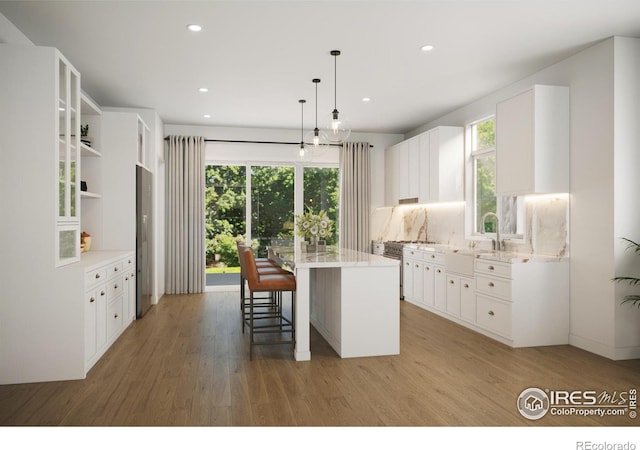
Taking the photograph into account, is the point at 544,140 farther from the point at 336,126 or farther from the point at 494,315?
the point at 336,126

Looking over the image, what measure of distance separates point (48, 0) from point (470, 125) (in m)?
4.84

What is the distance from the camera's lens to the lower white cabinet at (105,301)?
3.46 metres

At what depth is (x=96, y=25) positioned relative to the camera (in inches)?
141

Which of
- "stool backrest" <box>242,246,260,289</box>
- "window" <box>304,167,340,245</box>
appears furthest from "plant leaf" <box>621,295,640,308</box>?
"window" <box>304,167,340,245</box>

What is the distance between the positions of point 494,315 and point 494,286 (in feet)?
0.93

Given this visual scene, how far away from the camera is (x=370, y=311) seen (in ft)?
12.6

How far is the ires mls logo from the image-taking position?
2.70 m

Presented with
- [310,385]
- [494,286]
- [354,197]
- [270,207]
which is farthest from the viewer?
[354,197]

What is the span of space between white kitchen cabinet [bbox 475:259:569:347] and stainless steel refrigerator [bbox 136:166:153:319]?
12.9 ft

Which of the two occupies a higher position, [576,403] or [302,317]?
[302,317]

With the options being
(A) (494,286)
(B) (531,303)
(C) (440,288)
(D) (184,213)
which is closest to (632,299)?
(B) (531,303)
